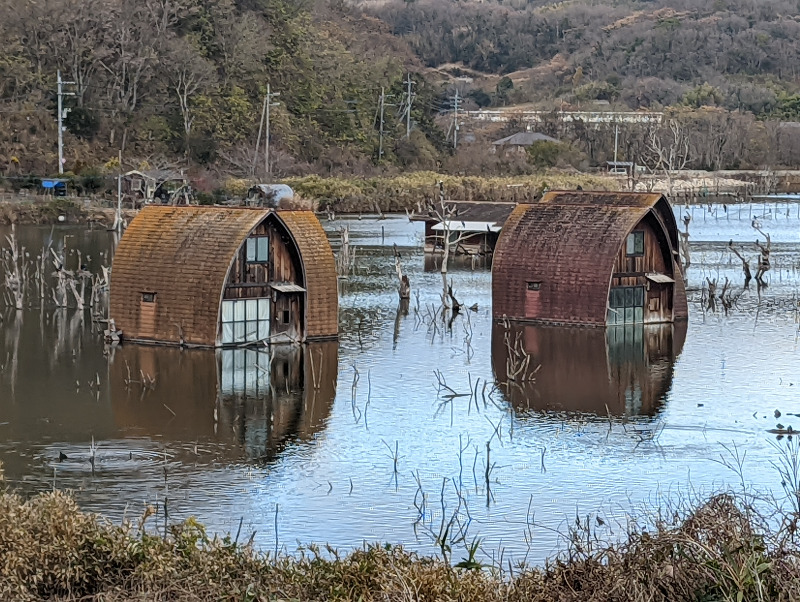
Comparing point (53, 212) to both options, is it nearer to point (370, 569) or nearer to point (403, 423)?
point (403, 423)

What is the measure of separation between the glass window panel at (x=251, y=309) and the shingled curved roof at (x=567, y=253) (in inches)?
334

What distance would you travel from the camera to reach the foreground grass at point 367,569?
14383mm

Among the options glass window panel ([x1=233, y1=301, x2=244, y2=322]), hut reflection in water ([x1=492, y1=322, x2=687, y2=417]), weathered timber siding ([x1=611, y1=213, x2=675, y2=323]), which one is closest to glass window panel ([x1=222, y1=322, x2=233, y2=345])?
glass window panel ([x1=233, y1=301, x2=244, y2=322])

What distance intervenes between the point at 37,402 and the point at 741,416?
15.0 meters

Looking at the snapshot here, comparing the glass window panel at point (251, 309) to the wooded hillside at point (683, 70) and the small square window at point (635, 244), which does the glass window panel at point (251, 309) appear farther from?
the wooded hillside at point (683, 70)

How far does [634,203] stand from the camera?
42.8 metres

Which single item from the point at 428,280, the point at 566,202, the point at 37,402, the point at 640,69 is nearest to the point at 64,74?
the point at 428,280

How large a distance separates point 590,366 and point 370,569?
854 inches

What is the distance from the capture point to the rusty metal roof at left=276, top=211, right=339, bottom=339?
38156mm

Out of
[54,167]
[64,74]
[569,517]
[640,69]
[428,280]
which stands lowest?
[569,517]

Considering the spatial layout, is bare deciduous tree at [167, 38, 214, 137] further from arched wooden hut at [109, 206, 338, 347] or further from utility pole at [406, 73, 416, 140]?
arched wooden hut at [109, 206, 338, 347]

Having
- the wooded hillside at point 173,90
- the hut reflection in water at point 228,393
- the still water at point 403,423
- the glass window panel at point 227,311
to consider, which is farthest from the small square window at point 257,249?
the wooded hillside at point 173,90

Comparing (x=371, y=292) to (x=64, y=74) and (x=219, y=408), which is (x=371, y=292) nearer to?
(x=219, y=408)

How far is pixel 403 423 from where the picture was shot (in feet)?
96.7
